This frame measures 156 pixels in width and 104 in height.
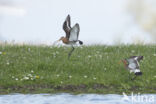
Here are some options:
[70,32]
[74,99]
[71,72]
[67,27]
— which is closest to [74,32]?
[70,32]

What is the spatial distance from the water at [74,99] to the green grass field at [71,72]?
0.76m

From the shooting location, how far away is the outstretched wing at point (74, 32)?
621 inches

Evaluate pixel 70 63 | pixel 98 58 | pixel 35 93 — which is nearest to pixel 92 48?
pixel 98 58

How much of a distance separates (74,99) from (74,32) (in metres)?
3.78

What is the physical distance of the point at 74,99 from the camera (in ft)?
43.7

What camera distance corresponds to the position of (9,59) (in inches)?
731

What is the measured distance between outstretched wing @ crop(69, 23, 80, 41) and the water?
3.05 metres

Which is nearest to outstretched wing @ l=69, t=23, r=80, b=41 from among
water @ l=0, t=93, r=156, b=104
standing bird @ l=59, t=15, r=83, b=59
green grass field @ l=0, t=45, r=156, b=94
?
standing bird @ l=59, t=15, r=83, b=59

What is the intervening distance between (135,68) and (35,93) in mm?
3931

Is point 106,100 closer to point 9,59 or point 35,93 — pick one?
point 35,93

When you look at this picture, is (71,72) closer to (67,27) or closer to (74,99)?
(67,27)

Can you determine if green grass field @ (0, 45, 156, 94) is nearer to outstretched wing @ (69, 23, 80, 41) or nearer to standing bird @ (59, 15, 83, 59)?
standing bird @ (59, 15, 83, 59)

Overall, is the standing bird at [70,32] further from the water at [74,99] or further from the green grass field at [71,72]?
the water at [74,99]

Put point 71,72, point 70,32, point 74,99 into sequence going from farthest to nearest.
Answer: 1. point 71,72
2. point 70,32
3. point 74,99
